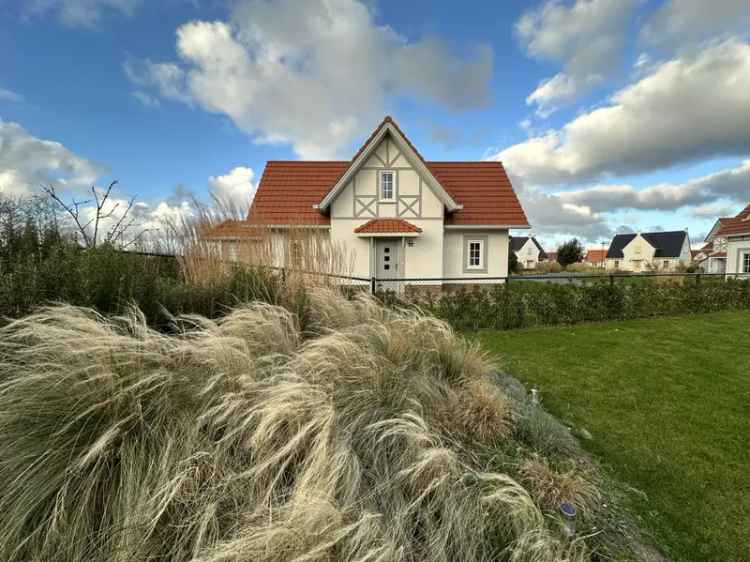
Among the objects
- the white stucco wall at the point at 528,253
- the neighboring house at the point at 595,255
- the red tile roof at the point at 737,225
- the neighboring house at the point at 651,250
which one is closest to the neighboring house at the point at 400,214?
the red tile roof at the point at 737,225

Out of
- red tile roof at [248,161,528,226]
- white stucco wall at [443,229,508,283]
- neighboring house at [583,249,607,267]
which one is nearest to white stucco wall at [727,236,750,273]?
red tile roof at [248,161,528,226]

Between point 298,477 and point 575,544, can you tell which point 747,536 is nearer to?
point 575,544

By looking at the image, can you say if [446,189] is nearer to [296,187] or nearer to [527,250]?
[296,187]

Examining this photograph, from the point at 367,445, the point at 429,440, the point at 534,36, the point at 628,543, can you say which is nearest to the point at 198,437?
the point at 367,445

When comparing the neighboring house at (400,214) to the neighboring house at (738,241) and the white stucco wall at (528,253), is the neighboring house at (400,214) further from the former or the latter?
the white stucco wall at (528,253)

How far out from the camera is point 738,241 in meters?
14.9

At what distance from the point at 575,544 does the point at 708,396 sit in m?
3.36

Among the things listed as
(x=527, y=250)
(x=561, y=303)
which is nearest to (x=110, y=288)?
(x=561, y=303)

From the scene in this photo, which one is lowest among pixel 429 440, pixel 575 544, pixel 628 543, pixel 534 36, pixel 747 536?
pixel 747 536

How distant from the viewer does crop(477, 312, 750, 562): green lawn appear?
1.80m

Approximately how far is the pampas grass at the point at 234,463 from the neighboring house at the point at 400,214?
944 centimetres

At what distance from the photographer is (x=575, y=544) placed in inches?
52.9

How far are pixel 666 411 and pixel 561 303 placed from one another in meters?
3.90

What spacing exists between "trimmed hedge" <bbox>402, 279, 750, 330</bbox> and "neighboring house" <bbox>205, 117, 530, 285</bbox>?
526cm
